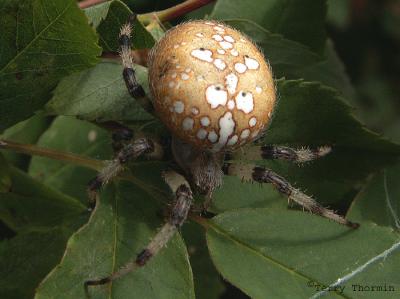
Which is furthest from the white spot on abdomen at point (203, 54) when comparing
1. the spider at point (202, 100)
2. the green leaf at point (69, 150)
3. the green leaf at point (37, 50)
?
the green leaf at point (69, 150)

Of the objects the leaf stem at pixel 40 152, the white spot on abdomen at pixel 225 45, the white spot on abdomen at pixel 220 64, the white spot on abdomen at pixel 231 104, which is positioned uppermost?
the white spot on abdomen at pixel 225 45

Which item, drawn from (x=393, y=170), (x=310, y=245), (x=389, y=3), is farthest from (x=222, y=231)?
(x=389, y=3)

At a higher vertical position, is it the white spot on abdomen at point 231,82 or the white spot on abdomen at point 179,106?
the white spot on abdomen at point 231,82

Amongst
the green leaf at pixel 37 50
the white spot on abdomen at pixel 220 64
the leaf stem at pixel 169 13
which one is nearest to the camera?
the green leaf at pixel 37 50

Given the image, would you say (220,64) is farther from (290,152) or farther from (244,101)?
(290,152)

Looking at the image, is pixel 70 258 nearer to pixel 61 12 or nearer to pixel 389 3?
pixel 61 12

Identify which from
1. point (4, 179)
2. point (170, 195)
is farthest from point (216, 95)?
point (4, 179)

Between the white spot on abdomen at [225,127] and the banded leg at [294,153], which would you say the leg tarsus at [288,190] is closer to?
the banded leg at [294,153]
